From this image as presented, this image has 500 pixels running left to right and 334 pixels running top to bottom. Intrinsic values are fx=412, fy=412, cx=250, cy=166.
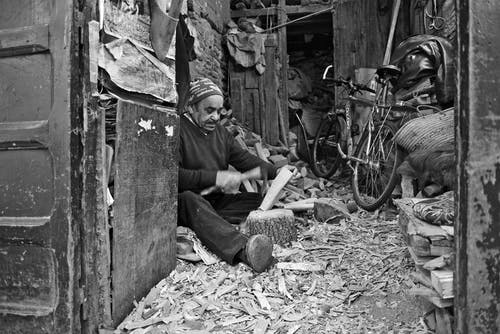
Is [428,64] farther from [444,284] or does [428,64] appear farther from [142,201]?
[142,201]

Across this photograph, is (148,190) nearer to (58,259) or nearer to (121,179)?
(121,179)

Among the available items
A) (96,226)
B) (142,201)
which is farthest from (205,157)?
(96,226)

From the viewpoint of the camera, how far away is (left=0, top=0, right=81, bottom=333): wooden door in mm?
1983

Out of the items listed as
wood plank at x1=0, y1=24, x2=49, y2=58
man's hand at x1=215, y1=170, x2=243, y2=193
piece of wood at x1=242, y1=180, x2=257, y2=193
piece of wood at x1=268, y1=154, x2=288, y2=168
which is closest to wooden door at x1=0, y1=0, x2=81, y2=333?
wood plank at x1=0, y1=24, x2=49, y2=58

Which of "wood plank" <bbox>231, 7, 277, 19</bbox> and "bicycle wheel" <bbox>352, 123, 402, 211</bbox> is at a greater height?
"wood plank" <bbox>231, 7, 277, 19</bbox>

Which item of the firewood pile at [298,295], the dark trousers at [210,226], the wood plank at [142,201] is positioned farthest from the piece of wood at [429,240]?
the wood plank at [142,201]

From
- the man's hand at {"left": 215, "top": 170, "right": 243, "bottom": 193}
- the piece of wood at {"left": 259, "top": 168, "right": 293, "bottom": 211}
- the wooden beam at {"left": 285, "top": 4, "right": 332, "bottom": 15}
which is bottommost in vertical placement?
the piece of wood at {"left": 259, "top": 168, "right": 293, "bottom": 211}

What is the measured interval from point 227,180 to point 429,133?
166cm

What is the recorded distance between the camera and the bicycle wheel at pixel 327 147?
22.8ft

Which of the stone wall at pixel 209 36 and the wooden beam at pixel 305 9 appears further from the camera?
the wooden beam at pixel 305 9

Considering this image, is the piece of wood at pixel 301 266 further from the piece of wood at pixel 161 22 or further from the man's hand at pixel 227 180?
the piece of wood at pixel 161 22

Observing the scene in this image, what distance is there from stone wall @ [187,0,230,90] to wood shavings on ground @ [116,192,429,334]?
3.25 m

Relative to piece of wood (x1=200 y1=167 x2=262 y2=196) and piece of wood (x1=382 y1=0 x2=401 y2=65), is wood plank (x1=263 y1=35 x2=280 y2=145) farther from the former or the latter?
piece of wood (x1=200 y1=167 x2=262 y2=196)

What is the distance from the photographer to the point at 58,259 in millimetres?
2004
